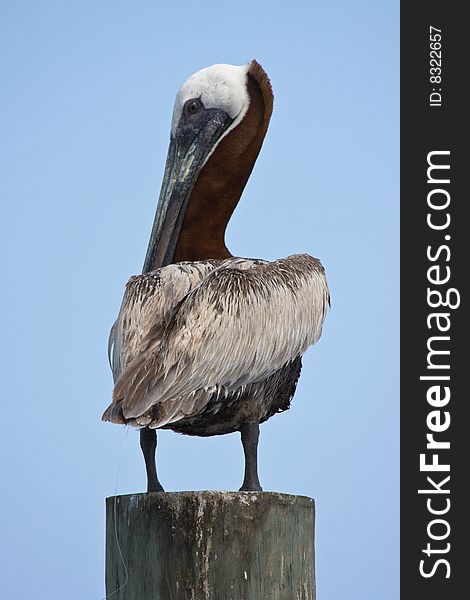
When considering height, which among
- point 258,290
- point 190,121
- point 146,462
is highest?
point 190,121

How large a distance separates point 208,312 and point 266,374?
371 mm

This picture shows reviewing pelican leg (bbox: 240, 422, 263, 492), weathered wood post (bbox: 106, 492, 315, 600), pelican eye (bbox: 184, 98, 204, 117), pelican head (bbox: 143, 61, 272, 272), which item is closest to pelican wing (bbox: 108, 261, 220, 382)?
pelican leg (bbox: 240, 422, 263, 492)

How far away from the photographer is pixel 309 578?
13.4 feet

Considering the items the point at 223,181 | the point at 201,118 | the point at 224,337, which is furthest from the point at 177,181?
the point at 224,337

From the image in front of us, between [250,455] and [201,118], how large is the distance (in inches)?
73.2

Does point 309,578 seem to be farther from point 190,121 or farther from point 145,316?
point 190,121

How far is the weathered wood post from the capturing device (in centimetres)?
386

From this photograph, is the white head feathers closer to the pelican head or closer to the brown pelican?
the pelican head

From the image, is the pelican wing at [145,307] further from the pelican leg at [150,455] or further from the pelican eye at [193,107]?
the pelican eye at [193,107]

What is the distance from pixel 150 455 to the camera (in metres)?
4.59

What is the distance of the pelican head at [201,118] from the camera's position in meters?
5.71

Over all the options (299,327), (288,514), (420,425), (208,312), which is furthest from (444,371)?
(288,514)

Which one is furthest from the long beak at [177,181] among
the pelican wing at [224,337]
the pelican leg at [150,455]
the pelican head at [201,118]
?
the pelican leg at [150,455]

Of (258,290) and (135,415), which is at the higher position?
(258,290)
